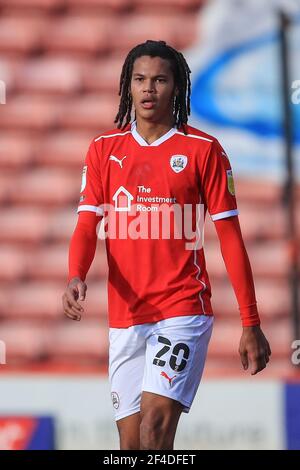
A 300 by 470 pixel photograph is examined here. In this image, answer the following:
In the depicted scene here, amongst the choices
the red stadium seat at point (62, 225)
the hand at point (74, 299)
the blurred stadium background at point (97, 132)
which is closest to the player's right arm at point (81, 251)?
the hand at point (74, 299)

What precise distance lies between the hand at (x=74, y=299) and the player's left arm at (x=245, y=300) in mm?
584

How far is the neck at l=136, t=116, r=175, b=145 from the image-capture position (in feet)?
15.2

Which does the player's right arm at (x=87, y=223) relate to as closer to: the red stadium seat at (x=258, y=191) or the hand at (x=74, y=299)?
the hand at (x=74, y=299)

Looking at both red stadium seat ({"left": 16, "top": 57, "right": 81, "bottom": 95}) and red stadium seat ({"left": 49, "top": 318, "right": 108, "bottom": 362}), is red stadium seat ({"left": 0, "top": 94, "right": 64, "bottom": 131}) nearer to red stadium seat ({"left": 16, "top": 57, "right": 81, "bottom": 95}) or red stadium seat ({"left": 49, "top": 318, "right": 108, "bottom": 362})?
A: red stadium seat ({"left": 16, "top": 57, "right": 81, "bottom": 95})

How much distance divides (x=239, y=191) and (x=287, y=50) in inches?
41.2

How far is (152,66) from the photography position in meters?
4.53

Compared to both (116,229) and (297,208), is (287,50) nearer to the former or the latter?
(297,208)

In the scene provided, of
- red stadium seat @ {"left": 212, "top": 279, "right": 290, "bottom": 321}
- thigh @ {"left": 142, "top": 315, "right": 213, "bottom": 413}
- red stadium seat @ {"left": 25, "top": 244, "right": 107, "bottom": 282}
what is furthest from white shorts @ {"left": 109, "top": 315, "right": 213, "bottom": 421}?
red stadium seat @ {"left": 25, "top": 244, "right": 107, "bottom": 282}

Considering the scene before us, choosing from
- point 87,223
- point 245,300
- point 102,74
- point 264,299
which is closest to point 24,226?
point 102,74

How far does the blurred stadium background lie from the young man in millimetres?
Answer: 3283

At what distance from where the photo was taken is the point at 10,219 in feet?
28.8

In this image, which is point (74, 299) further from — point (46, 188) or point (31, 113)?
point (31, 113)

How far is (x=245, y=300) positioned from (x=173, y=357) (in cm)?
34

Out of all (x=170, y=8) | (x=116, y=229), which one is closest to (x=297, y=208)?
(x=170, y=8)
